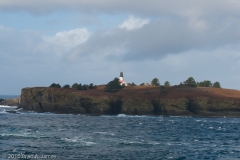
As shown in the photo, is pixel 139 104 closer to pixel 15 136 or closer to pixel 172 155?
pixel 15 136

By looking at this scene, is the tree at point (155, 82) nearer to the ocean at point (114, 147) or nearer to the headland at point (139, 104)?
the headland at point (139, 104)

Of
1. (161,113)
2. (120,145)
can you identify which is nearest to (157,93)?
(161,113)

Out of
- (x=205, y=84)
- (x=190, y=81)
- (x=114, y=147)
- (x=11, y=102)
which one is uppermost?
(x=190, y=81)

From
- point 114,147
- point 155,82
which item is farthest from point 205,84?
point 114,147

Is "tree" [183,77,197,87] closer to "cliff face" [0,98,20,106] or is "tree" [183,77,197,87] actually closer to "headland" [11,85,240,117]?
"headland" [11,85,240,117]

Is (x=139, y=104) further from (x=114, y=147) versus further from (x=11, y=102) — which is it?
(x=11, y=102)

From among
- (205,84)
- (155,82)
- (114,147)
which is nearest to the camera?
(114,147)

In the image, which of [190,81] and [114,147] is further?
[190,81]

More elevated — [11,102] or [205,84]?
[205,84]

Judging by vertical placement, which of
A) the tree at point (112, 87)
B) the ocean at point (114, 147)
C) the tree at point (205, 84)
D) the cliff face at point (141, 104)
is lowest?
the ocean at point (114, 147)

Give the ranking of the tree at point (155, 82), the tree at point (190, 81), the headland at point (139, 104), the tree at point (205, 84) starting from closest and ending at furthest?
the headland at point (139, 104) → the tree at point (190, 81) → the tree at point (205, 84) → the tree at point (155, 82)

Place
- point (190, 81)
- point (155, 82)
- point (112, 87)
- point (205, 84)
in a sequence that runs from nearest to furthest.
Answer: point (112, 87)
point (190, 81)
point (205, 84)
point (155, 82)

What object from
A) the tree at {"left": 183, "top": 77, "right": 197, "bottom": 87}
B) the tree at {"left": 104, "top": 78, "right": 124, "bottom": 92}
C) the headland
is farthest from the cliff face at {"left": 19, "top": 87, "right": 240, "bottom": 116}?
the tree at {"left": 183, "top": 77, "right": 197, "bottom": 87}

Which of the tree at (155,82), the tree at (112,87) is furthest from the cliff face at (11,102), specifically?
the tree at (155,82)
